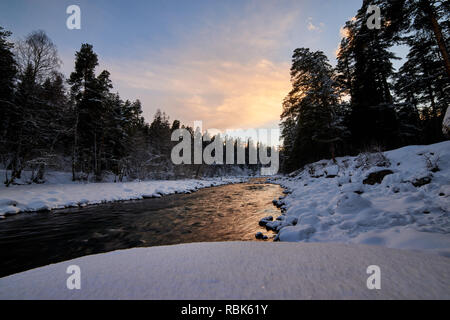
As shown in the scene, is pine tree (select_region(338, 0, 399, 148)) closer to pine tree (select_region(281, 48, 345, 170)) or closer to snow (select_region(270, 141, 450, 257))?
pine tree (select_region(281, 48, 345, 170))

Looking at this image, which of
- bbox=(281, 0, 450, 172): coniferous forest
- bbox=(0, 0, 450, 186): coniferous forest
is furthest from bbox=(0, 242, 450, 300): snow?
bbox=(281, 0, 450, 172): coniferous forest

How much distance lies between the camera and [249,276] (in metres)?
1.74

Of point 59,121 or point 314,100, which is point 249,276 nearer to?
point 314,100

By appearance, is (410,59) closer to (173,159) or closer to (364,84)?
(364,84)

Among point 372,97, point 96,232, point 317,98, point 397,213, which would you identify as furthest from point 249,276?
point 372,97

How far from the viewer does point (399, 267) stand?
1783mm

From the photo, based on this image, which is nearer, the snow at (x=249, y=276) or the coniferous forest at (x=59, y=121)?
the snow at (x=249, y=276)

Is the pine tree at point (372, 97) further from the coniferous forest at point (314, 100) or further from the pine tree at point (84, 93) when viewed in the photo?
the pine tree at point (84, 93)

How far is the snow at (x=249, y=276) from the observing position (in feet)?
4.68

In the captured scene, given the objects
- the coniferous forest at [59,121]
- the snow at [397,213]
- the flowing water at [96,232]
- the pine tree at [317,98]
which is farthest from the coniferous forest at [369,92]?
the coniferous forest at [59,121]

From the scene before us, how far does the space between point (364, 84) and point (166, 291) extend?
68.9ft

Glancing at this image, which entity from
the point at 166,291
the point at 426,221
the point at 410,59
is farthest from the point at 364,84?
the point at 166,291

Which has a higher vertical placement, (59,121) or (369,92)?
(369,92)

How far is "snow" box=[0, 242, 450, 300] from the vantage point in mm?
1427
